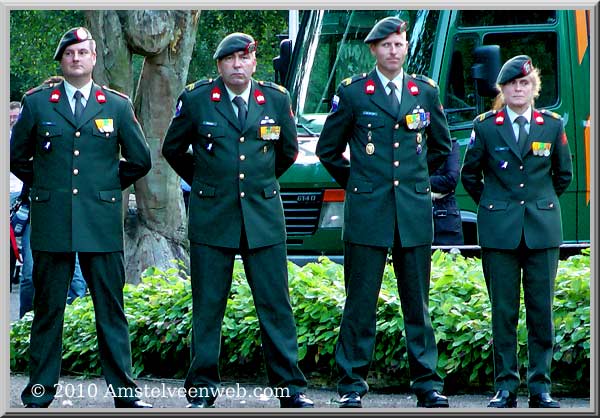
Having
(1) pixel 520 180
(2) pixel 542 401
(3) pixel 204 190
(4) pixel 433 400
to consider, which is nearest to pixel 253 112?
(3) pixel 204 190

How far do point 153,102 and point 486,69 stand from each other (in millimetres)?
3916

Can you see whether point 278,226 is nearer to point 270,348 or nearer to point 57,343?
point 270,348

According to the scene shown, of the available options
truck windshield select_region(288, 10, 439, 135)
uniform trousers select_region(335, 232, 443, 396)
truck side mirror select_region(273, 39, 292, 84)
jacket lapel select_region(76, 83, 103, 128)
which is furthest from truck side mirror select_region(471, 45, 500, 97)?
jacket lapel select_region(76, 83, 103, 128)

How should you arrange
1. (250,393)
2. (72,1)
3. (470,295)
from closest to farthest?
(72,1) → (250,393) → (470,295)

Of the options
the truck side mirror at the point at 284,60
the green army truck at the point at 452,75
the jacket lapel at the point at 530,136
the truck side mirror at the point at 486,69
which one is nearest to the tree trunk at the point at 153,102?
the truck side mirror at the point at 284,60

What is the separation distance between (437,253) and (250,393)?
2.21 meters

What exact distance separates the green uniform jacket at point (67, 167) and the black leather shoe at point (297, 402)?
133cm

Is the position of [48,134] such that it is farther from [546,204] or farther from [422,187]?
[546,204]

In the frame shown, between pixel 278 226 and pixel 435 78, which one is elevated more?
pixel 435 78

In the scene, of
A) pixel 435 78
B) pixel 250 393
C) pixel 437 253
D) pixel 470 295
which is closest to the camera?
pixel 250 393

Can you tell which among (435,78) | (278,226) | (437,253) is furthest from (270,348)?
(435,78)

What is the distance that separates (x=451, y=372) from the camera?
8898mm

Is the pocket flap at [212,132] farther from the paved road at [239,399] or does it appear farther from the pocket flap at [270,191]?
the paved road at [239,399]

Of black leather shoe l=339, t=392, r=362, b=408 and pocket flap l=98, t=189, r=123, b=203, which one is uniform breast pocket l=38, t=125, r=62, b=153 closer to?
pocket flap l=98, t=189, r=123, b=203
